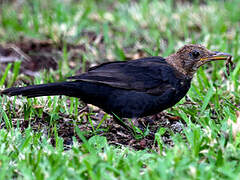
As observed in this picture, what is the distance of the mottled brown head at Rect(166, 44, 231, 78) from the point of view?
4543 millimetres

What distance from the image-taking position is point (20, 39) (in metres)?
7.18

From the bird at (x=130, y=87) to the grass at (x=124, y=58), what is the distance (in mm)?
312

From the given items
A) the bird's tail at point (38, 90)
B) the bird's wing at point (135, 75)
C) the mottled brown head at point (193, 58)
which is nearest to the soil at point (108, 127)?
the bird's tail at point (38, 90)

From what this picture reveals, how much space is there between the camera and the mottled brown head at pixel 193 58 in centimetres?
454

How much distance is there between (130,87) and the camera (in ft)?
14.3

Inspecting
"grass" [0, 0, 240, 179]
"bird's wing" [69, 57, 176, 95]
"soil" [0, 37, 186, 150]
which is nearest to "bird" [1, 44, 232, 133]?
"bird's wing" [69, 57, 176, 95]

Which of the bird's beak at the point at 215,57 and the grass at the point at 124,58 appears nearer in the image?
the grass at the point at 124,58

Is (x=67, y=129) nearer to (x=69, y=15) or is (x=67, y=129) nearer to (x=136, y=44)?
(x=136, y=44)

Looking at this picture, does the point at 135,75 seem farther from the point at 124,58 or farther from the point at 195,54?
Answer: the point at 124,58

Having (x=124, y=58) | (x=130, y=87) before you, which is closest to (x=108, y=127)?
(x=130, y=87)

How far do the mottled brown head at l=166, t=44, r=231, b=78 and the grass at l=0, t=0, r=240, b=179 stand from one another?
346 millimetres

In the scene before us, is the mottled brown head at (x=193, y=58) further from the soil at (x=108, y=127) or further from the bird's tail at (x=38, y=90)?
the bird's tail at (x=38, y=90)

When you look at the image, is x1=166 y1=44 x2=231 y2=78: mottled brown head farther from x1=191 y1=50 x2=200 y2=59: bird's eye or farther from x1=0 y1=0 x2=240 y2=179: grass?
x1=0 y1=0 x2=240 y2=179: grass

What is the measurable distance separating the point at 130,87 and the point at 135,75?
0.15m
